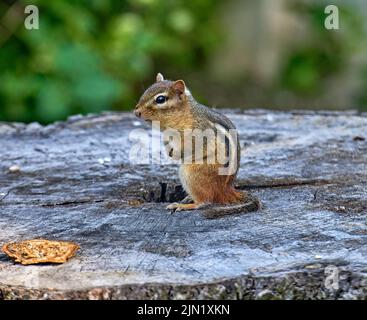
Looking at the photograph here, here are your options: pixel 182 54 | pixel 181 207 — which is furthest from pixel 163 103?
pixel 182 54

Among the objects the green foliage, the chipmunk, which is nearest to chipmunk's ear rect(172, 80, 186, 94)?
the chipmunk

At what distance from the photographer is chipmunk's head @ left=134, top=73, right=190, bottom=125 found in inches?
117

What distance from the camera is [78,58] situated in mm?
5426

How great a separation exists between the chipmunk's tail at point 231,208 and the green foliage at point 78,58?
2643 mm

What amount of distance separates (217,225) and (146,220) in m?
0.20

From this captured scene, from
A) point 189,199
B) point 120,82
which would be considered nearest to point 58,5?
point 120,82

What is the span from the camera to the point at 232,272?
2.29 meters

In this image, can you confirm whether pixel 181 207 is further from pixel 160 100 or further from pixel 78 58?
pixel 78 58

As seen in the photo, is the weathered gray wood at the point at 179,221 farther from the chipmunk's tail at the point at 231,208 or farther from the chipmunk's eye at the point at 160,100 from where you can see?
the chipmunk's eye at the point at 160,100

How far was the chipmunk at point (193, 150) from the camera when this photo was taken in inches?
111

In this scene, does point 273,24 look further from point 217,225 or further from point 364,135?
point 217,225

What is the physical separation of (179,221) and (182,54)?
15.0 feet

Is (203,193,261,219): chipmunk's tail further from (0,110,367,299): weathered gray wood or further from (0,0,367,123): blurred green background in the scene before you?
(0,0,367,123): blurred green background
